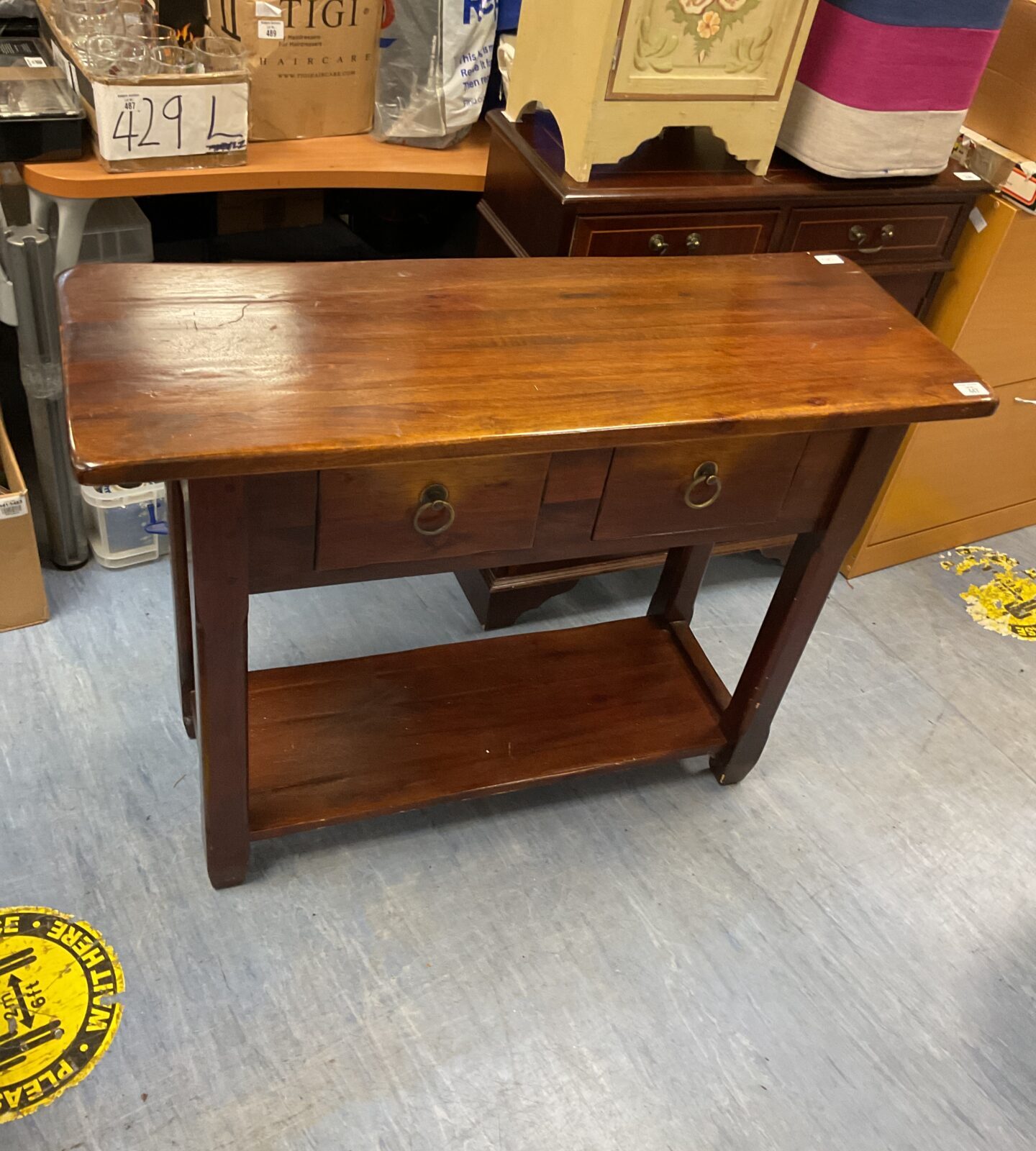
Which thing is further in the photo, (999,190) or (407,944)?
(999,190)

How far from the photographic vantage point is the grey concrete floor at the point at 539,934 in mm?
1301

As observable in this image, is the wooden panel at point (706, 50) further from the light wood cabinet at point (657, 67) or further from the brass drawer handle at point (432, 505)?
the brass drawer handle at point (432, 505)

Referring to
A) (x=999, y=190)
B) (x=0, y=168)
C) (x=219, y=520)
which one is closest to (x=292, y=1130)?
(x=219, y=520)

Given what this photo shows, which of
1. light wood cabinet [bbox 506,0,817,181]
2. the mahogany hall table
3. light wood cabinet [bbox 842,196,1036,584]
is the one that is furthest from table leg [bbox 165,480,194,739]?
light wood cabinet [bbox 842,196,1036,584]

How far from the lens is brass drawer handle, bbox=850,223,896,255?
1732 mm

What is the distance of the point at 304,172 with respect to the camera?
1.72 meters

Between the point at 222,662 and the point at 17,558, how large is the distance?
2.48ft

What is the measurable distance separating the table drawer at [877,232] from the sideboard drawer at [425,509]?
0.83 metres

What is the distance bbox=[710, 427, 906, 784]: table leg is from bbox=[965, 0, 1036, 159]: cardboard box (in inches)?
29.7

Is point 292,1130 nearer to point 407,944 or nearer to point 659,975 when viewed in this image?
point 407,944

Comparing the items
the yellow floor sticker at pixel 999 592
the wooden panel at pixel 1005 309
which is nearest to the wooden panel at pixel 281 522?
the wooden panel at pixel 1005 309

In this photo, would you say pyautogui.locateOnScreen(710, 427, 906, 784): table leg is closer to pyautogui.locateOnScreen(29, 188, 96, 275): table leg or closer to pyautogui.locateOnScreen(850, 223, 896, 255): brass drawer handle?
pyautogui.locateOnScreen(850, 223, 896, 255): brass drawer handle

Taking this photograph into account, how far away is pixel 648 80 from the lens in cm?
146

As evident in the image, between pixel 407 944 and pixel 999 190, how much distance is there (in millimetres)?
1588
